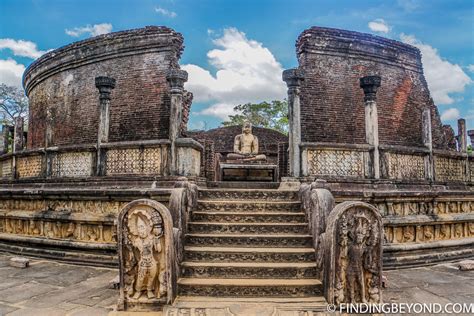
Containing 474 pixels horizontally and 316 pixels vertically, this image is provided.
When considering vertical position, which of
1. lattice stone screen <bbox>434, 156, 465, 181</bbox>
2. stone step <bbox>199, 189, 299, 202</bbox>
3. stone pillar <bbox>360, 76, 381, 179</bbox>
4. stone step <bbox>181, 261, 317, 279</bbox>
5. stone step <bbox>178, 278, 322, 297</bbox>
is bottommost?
stone step <bbox>178, 278, 322, 297</bbox>

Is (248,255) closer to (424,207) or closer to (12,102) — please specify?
(424,207)

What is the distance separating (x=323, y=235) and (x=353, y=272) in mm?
584

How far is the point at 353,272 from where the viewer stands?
3.81 m

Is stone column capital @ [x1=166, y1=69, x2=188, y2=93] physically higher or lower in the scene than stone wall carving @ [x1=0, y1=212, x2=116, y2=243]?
higher

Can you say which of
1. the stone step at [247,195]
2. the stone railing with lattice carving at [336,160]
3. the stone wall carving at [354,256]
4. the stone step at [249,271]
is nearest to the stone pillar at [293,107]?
the stone railing with lattice carving at [336,160]

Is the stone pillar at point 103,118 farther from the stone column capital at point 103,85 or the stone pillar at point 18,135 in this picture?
the stone pillar at point 18,135

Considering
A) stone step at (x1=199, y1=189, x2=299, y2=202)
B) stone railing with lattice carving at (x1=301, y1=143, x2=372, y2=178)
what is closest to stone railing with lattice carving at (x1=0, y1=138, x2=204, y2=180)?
stone step at (x1=199, y1=189, x2=299, y2=202)

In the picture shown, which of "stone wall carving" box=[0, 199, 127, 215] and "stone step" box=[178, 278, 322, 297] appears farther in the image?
"stone wall carving" box=[0, 199, 127, 215]

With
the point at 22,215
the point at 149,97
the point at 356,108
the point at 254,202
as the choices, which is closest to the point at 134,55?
the point at 149,97

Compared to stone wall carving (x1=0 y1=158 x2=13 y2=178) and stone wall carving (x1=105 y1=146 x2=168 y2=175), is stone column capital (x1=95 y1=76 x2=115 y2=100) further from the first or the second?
stone wall carving (x1=0 y1=158 x2=13 y2=178)

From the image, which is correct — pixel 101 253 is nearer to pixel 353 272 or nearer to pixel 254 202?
pixel 254 202

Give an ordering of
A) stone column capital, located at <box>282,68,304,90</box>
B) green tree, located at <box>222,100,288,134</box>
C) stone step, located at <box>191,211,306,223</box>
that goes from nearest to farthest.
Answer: stone step, located at <box>191,211,306,223</box>, stone column capital, located at <box>282,68,304,90</box>, green tree, located at <box>222,100,288,134</box>

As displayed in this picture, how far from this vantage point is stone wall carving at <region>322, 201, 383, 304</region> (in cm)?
381

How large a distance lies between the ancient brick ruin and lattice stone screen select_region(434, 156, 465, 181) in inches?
1.8
